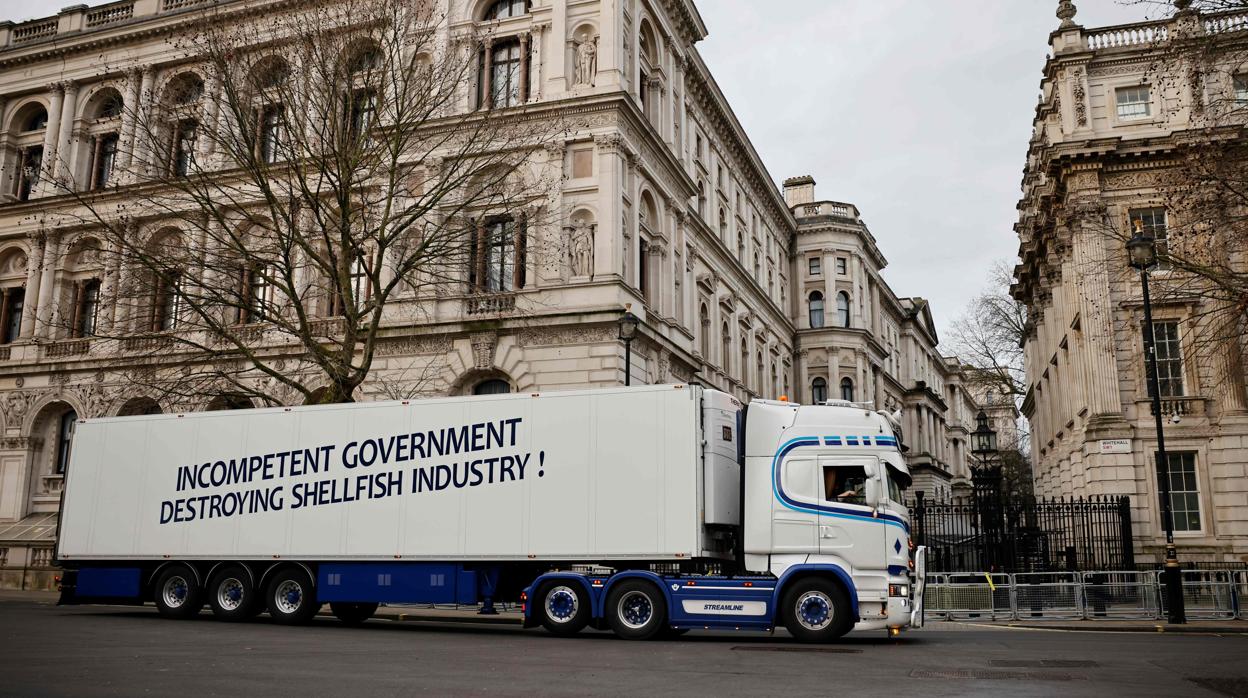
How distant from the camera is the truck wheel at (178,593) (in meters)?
18.4

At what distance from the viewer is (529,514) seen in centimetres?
1617

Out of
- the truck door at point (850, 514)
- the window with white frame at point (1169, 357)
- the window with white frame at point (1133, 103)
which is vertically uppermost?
the window with white frame at point (1133, 103)

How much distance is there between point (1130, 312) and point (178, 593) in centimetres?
2874

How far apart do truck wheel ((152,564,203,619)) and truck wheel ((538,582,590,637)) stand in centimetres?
696

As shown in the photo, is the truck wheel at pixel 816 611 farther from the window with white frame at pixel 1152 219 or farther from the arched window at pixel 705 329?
the arched window at pixel 705 329

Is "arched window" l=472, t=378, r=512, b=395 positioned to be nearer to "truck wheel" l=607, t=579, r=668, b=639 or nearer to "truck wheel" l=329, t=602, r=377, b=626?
"truck wheel" l=329, t=602, r=377, b=626

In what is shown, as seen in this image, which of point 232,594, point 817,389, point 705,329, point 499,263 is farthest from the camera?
point 817,389

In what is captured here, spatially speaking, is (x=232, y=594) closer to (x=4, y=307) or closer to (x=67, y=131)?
(x=4, y=307)

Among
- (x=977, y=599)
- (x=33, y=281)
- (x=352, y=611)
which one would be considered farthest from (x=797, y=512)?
(x=33, y=281)

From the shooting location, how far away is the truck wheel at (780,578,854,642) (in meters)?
14.9

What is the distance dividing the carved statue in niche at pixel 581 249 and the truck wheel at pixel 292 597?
15339 millimetres

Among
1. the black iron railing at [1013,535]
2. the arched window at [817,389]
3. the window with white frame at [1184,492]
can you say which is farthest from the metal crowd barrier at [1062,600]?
the arched window at [817,389]

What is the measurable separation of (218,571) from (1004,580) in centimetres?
1614

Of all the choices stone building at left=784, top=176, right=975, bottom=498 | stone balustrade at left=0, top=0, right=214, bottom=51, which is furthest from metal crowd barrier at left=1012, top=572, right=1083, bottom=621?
stone building at left=784, top=176, right=975, bottom=498
